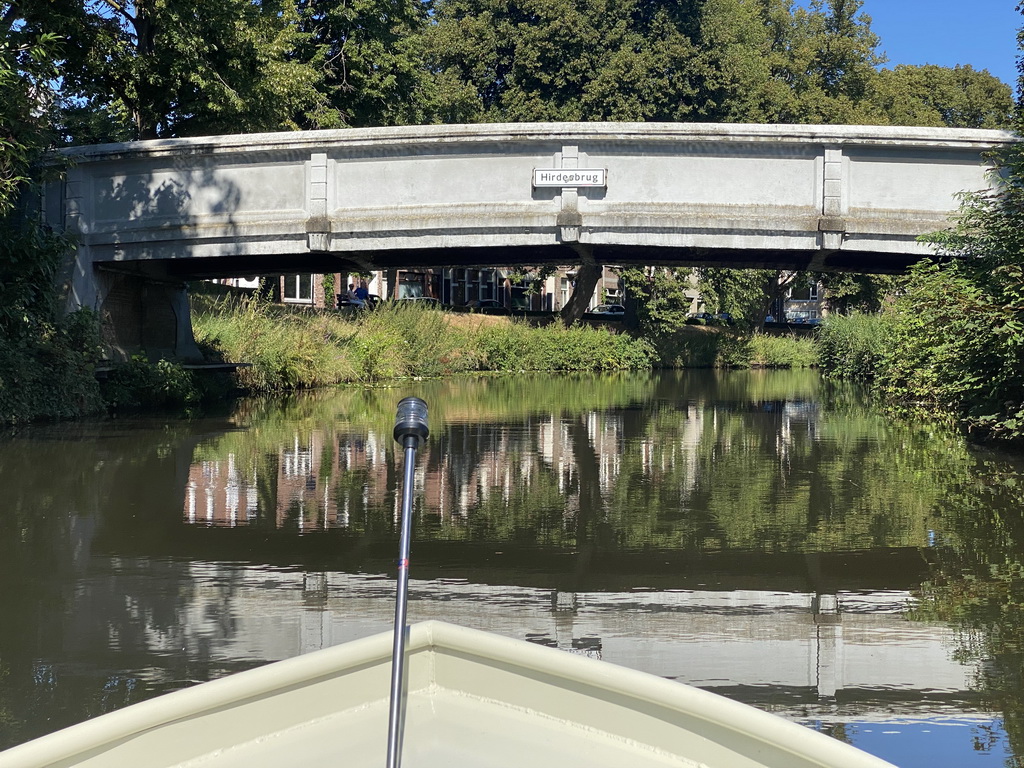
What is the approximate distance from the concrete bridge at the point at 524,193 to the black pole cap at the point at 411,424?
14153 millimetres

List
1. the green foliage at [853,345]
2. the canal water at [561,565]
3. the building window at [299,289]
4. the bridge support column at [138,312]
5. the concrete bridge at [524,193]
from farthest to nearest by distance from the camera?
the building window at [299,289]
the green foliage at [853,345]
the bridge support column at [138,312]
the concrete bridge at [524,193]
the canal water at [561,565]

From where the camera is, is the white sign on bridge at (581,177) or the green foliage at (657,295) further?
the green foliage at (657,295)

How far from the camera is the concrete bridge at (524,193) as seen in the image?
54.3 feet

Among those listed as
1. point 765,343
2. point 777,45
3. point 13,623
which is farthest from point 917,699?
point 777,45

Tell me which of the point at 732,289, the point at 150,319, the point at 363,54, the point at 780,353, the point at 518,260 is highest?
the point at 363,54

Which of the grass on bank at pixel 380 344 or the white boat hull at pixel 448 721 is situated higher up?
the grass on bank at pixel 380 344

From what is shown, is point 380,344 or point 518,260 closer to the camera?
point 518,260

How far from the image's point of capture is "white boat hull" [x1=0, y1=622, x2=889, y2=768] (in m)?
2.79

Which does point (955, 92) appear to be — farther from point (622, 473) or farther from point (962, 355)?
point (622, 473)

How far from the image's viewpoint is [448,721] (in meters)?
3.29

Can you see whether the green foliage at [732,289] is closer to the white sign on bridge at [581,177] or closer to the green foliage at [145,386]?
the white sign on bridge at [581,177]

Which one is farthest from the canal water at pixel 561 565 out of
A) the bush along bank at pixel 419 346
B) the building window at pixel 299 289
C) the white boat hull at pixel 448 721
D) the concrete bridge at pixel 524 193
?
the building window at pixel 299 289

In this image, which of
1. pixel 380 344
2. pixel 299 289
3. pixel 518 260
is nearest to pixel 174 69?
pixel 518 260

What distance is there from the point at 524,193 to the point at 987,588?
11.9 m
